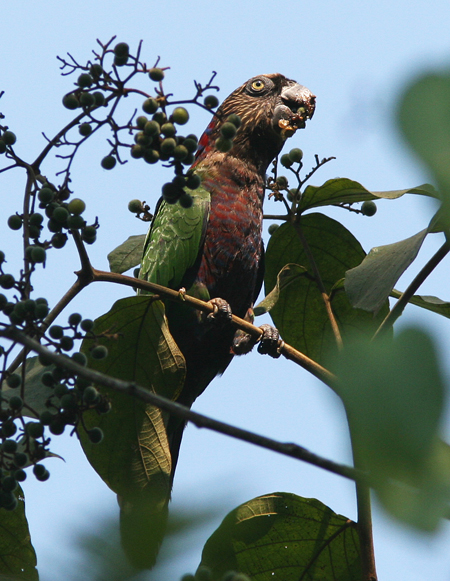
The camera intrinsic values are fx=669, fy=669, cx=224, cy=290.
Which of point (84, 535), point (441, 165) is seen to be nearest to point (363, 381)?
point (441, 165)

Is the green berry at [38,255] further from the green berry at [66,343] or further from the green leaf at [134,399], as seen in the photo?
the green leaf at [134,399]

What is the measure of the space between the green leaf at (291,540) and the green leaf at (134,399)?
1.16ft

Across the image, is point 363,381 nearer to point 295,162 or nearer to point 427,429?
point 427,429

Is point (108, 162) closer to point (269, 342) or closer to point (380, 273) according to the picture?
point (380, 273)

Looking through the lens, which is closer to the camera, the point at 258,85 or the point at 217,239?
the point at 217,239

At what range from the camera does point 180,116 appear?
6.79 feet

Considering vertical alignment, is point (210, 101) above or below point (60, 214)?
above

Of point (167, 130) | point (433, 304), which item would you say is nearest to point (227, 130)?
point (167, 130)

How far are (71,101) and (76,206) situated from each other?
342 millimetres

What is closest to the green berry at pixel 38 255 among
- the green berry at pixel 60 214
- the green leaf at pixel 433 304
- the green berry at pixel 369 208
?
the green berry at pixel 60 214

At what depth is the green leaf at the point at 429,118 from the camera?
2.32 ft

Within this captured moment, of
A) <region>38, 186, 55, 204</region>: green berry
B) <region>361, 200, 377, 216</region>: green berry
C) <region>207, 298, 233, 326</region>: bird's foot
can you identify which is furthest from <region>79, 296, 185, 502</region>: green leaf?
<region>361, 200, 377, 216</region>: green berry

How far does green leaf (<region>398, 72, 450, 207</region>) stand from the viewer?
708 millimetres

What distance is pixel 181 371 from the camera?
267cm
